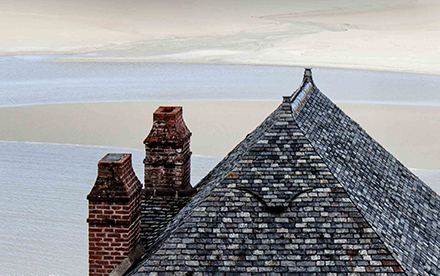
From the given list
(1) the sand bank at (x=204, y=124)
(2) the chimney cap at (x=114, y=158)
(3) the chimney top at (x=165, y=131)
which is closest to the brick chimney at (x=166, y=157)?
(3) the chimney top at (x=165, y=131)

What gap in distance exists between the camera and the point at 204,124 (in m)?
43.6

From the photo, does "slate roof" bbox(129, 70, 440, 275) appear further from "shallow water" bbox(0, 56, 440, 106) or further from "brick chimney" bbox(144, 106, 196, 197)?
"shallow water" bbox(0, 56, 440, 106)

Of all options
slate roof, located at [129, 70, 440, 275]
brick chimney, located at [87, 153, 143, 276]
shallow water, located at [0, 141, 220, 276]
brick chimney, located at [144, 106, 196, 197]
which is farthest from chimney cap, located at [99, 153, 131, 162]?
shallow water, located at [0, 141, 220, 276]

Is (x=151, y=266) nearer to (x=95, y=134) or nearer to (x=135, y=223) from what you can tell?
(x=135, y=223)

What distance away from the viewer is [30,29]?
273 ft

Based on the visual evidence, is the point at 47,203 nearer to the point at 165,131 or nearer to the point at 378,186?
the point at 165,131

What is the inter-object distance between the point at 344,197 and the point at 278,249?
49.4 inches

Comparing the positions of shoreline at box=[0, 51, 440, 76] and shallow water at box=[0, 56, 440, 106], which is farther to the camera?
shoreline at box=[0, 51, 440, 76]

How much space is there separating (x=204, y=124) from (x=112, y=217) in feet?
106

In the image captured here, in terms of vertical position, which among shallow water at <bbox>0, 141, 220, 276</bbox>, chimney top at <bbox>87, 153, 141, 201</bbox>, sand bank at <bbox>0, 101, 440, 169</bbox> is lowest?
chimney top at <bbox>87, 153, 141, 201</bbox>

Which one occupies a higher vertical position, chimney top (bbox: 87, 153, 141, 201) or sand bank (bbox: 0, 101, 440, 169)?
sand bank (bbox: 0, 101, 440, 169)

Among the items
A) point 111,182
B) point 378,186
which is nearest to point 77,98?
point 111,182

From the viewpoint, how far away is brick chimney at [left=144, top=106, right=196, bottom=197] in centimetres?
1328

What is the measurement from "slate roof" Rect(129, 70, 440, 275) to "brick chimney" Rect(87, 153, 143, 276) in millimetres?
483
